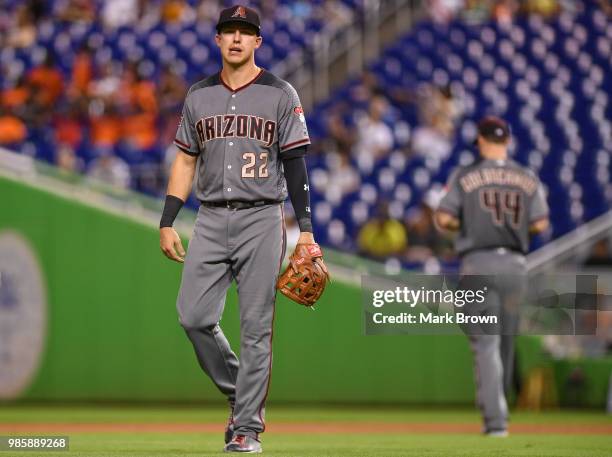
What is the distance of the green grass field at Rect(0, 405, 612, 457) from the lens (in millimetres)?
5215

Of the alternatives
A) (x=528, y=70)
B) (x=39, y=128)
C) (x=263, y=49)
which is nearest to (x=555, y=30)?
(x=528, y=70)

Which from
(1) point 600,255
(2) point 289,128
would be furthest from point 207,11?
(2) point 289,128

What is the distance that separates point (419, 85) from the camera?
1455 cm

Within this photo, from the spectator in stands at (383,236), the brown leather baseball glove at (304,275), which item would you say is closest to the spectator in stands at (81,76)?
the spectator in stands at (383,236)

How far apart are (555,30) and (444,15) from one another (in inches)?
63.2

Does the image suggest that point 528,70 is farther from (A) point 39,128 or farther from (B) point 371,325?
(B) point 371,325

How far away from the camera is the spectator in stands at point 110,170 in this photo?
1092 cm

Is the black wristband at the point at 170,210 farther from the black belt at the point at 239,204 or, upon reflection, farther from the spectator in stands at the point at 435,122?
the spectator in stands at the point at 435,122

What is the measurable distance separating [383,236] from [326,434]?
4549 mm

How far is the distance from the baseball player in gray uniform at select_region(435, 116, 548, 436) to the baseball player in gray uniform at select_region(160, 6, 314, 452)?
2010 millimetres

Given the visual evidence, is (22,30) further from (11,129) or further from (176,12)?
(11,129)

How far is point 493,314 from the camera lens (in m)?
6.52

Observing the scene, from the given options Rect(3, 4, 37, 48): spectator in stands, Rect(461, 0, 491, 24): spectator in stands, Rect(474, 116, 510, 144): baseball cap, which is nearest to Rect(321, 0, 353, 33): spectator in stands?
Rect(461, 0, 491, 24): spectator in stands

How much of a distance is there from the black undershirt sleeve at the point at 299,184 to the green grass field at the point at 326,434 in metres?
0.98
